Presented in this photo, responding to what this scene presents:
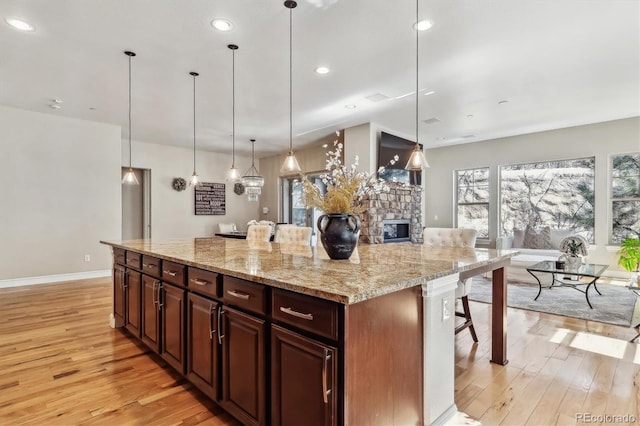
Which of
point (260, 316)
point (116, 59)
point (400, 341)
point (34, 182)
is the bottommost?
point (400, 341)

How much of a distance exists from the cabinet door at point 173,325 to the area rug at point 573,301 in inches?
146

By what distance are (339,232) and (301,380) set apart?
881 millimetres

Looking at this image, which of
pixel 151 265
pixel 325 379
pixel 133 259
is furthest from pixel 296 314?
pixel 133 259

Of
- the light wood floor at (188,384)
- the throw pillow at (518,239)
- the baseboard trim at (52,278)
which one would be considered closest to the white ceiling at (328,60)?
the throw pillow at (518,239)

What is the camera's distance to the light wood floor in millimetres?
1890

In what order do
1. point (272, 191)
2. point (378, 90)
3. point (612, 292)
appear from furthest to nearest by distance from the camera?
1. point (272, 191)
2. point (612, 292)
3. point (378, 90)

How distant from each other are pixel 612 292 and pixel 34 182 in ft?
29.5

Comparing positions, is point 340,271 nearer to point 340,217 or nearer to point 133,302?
point 340,217

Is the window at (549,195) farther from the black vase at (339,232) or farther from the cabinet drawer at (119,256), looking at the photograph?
the cabinet drawer at (119,256)

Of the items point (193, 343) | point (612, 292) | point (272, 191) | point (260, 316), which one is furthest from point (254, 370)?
point (272, 191)

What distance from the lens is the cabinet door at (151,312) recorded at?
2404mm

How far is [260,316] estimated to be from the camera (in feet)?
4.99

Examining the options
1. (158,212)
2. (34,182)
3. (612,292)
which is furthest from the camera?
(158,212)

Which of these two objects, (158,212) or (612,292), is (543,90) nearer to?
(612,292)
